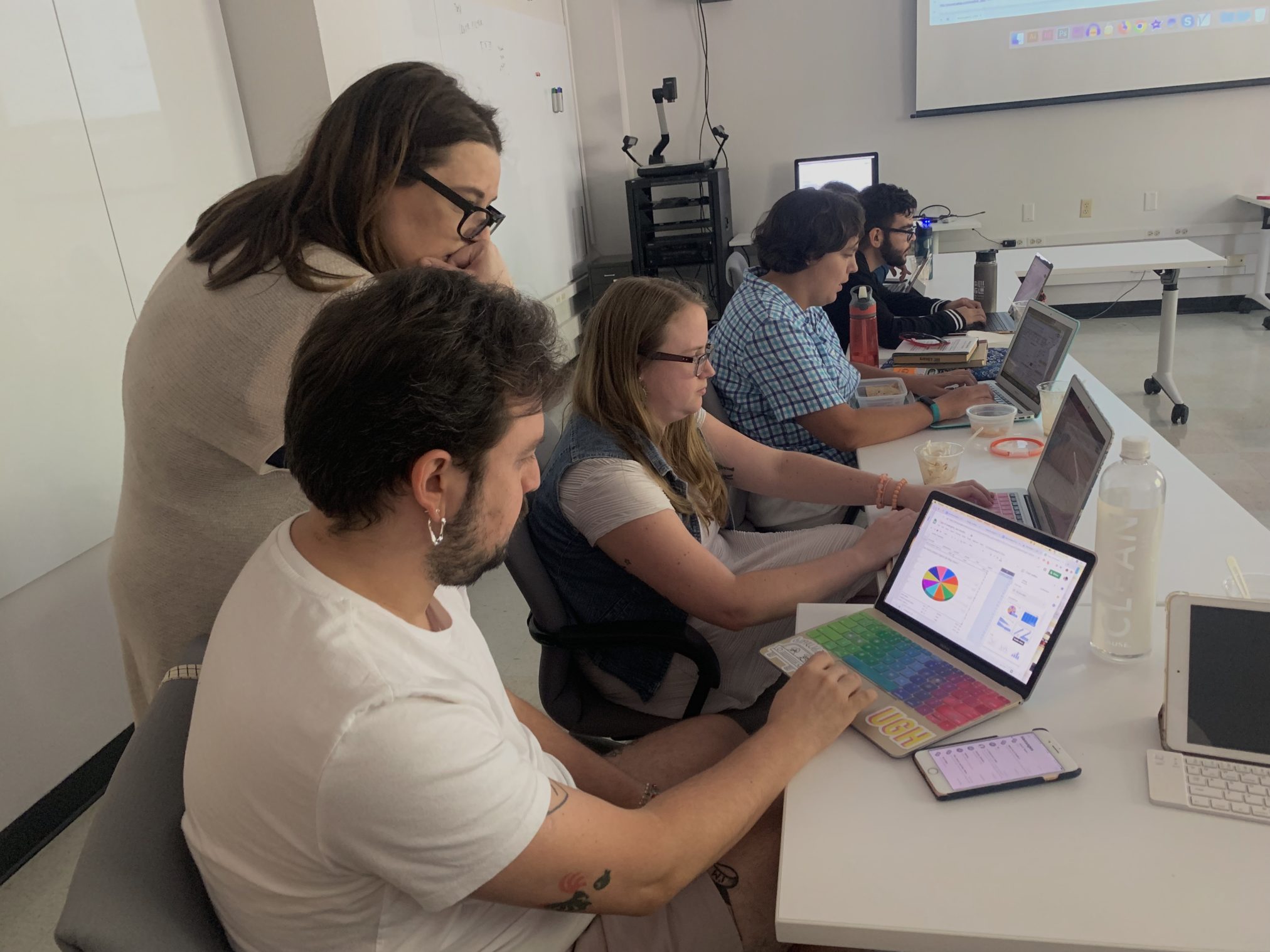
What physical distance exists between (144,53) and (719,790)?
2258 mm

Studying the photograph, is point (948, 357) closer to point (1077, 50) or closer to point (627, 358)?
point (627, 358)

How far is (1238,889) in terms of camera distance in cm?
85

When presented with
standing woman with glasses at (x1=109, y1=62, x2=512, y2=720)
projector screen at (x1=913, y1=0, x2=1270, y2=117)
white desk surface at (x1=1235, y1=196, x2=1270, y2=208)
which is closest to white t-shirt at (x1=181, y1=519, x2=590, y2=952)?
standing woman with glasses at (x1=109, y1=62, x2=512, y2=720)

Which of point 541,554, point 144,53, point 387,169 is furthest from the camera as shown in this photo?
point 144,53

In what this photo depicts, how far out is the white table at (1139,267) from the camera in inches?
154

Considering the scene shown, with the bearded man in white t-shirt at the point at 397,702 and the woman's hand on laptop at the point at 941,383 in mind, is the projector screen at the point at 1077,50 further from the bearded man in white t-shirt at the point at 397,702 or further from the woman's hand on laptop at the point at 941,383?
the bearded man in white t-shirt at the point at 397,702

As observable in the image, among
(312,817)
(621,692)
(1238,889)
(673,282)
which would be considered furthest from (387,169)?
(1238,889)

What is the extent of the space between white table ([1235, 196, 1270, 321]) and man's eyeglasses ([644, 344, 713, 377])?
16.0 feet

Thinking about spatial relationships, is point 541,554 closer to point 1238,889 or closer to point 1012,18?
point 1238,889

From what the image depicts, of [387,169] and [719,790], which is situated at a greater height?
[387,169]

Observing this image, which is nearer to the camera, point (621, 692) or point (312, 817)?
point (312, 817)

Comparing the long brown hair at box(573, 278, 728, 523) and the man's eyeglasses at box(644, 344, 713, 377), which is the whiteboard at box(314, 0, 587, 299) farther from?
the man's eyeglasses at box(644, 344, 713, 377)

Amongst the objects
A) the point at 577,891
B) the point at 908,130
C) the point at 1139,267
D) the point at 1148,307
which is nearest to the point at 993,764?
the point at 577,891

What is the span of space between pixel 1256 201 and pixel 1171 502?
4534mm
